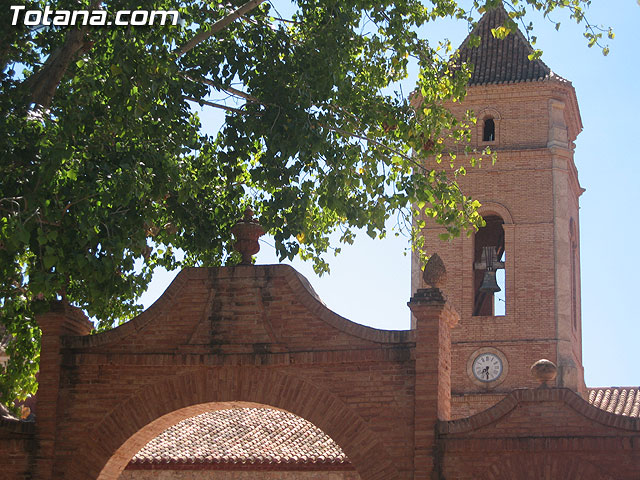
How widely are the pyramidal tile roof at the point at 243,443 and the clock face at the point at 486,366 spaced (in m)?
4.63

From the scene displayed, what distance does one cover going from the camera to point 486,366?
25172 millimetres

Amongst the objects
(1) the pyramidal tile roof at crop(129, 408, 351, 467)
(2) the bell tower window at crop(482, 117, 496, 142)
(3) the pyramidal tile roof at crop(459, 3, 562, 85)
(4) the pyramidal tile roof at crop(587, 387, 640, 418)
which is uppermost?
(3) the pyramidal tile roof at crop(459, 3, 562, 85)

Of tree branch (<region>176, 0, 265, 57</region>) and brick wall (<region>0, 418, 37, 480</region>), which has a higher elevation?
tree branch (<region>176, 0, 265, 57</region>)

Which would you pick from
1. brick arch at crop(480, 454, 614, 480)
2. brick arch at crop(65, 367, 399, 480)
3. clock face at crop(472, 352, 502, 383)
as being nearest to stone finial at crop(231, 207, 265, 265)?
brick arch at crop(65, 367, 399, 480)

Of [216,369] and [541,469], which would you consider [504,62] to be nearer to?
[216,369]

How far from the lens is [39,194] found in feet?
40.2

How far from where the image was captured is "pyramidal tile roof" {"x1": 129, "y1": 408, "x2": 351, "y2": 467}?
20.8 metres

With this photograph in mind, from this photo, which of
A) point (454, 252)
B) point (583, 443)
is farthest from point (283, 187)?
point (454, 252)

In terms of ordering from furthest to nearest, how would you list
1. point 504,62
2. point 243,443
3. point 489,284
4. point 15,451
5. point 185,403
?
point 504,62 → point 489,284 → point 243,443 → point 15,451 → point 185,403

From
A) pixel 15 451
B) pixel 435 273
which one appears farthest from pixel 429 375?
pixel 15 451

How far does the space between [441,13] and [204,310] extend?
17.2 ft

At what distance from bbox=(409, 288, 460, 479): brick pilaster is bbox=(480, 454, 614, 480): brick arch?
676 mm

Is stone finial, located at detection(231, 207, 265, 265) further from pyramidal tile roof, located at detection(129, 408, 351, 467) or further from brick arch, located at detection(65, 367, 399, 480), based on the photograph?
pyramidal tile roof, located at detection(129, 408, 351, 467)

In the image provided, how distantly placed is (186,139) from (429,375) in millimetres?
4037
